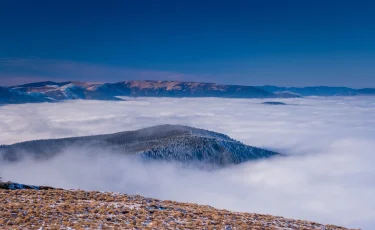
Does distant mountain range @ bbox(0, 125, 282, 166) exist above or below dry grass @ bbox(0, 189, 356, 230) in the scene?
below

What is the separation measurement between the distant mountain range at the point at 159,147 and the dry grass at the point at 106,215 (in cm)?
12275

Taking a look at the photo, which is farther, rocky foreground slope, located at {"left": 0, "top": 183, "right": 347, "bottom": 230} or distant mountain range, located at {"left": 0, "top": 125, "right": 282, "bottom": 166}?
distant mountain range, located at {"left": 0, "top": 125, "right": 282, "bottom": 166}

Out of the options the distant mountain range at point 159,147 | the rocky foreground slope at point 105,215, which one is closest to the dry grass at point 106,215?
the rocky foreground slope at point 105,215

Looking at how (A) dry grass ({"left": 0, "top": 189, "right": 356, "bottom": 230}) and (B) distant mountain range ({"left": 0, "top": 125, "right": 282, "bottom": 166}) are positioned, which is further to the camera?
(B) distant mountain range ({"left": 0, "top": 125, "right": 282, "bottom": 166})

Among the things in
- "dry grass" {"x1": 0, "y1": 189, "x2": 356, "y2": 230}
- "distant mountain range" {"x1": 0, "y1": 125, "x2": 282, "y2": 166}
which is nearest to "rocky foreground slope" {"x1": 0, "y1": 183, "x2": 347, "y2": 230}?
"dry grass" {"x1": 0, "y1": 189, "x2": 356, "y2": 230}

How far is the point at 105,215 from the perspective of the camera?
70.6ft

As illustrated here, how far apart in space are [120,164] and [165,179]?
2110cm

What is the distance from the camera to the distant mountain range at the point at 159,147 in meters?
156

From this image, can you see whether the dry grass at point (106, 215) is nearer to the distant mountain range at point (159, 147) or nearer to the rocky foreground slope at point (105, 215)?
the rocky foreground slope at point (105, 215)

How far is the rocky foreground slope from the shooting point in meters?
19.8

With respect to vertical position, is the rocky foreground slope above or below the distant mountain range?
above

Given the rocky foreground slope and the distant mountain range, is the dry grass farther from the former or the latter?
the distant mountain range

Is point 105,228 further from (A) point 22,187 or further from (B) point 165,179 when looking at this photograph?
(B) point 165,179

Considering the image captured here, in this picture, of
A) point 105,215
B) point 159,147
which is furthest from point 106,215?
point 159,147
